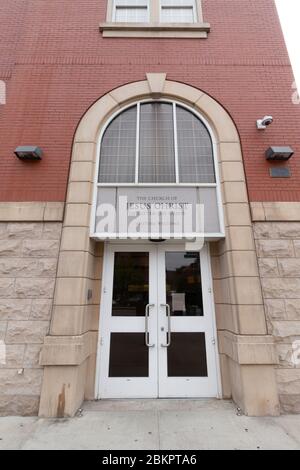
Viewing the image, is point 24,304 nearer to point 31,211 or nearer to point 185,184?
point 31,211

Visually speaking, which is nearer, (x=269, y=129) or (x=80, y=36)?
(x=269, y=129)

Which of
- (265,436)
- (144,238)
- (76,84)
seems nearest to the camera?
(265,436)

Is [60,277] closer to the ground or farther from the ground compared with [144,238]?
closer to the ground

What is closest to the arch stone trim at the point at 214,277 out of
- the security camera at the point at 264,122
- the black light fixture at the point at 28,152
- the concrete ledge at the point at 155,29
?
the security camera at the point at 264,122

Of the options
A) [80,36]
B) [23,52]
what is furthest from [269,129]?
[23,52]

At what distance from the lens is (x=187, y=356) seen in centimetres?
462

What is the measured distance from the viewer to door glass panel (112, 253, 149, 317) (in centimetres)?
480

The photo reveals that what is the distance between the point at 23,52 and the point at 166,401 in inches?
347

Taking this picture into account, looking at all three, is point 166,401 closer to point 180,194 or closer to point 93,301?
point 93,301

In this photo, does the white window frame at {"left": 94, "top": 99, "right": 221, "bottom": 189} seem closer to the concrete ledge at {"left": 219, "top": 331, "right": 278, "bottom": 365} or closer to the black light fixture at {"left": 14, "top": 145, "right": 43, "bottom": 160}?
the black light fixture at {"left": 14, "top": 145, "right": 43, "bottom": 160}

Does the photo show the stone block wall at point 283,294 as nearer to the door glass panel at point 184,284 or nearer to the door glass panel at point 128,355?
the door glass panel at point 184,284

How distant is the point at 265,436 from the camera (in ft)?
10.7

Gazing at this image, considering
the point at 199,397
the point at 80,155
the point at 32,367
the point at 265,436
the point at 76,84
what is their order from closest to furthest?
the point at 265,436 < the point at 32,367 < the point at 199,397 < the point at 80,155 < the point at 76,84

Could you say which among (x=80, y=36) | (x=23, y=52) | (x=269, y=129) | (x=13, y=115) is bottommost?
(x=269, y=129)
